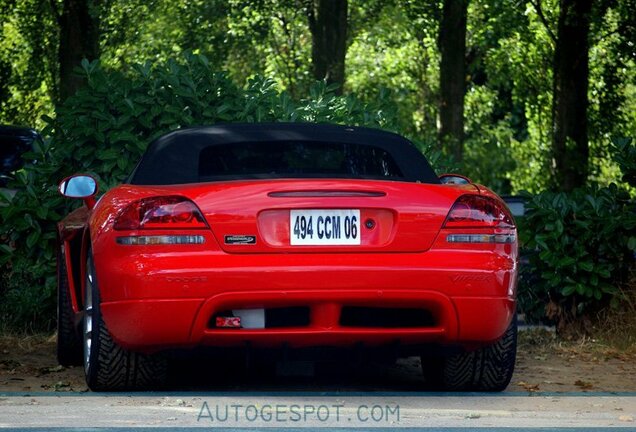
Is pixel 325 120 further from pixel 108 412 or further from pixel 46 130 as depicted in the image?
pixel 108 412

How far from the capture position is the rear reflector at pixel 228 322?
26.1 feet

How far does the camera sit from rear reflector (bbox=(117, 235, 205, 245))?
7.86 meters

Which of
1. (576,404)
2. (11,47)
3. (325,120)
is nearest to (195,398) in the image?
(576,404)

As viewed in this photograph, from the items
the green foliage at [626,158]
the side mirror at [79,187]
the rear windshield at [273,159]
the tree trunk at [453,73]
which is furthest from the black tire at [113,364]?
the tree trunk at [453,73]

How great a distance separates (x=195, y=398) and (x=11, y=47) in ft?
106

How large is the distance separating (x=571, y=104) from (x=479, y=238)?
17.2 metres

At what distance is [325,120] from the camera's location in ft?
44.8

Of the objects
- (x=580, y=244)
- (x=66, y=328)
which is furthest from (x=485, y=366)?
(x=580, y=244)

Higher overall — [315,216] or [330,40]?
[330,40]

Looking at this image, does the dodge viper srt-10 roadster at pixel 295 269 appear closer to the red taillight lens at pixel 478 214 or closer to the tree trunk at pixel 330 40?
the red taillight lens at pixel 478 214

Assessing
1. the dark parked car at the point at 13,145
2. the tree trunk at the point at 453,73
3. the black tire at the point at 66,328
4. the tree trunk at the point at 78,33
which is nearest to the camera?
the black tire at the point at 66,328

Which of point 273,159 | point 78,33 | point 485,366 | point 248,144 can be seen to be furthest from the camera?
point 78,33

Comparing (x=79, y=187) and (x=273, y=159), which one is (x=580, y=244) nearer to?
(x=273, y=159)

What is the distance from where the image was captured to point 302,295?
7.80 meters
